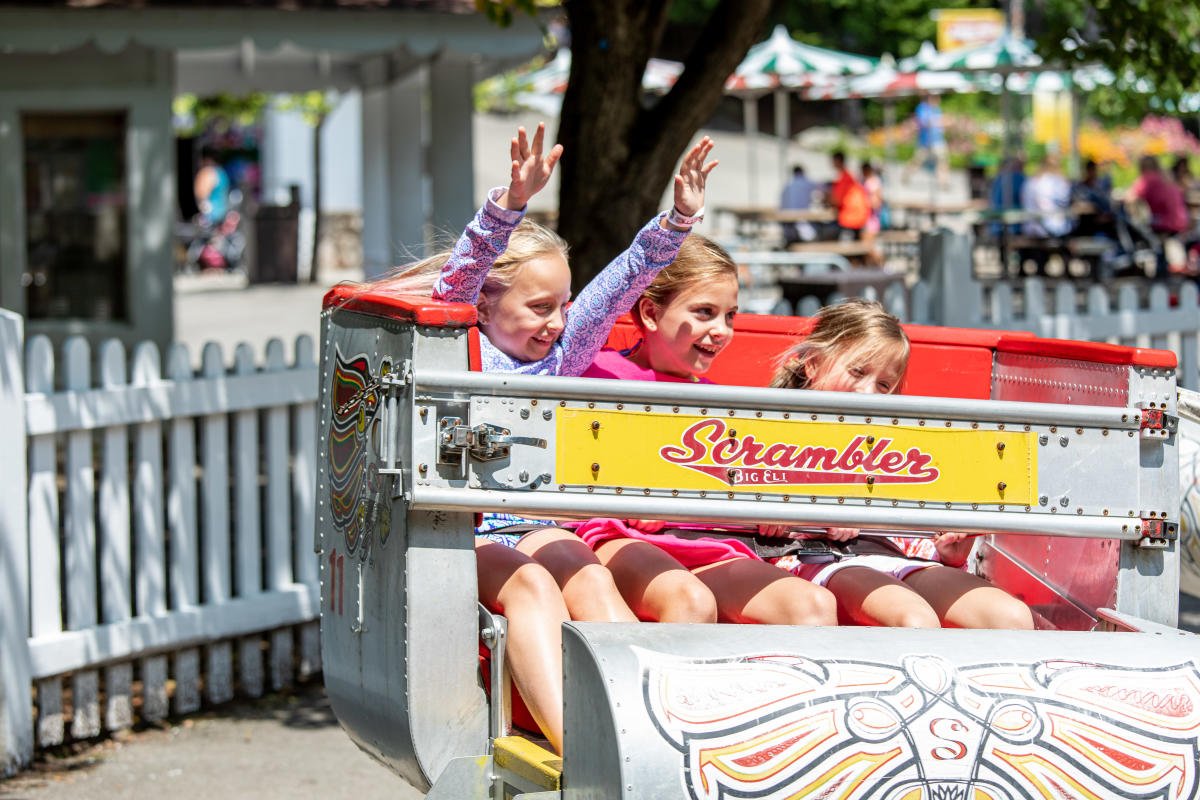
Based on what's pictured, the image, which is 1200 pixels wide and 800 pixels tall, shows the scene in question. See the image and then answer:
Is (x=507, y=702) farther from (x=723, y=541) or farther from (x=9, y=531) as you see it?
(x=9, y=531)

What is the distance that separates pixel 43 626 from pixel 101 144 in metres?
5.93

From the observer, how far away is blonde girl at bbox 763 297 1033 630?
305 cm

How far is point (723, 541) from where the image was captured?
3.34 m

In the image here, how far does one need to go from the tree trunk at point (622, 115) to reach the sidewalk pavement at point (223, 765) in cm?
203

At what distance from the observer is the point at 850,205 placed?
55.7ft

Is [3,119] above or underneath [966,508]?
above

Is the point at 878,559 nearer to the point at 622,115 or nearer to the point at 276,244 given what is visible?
the point at 622,115

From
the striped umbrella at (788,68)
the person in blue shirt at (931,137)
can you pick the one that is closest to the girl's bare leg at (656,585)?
the striped umbrella at (788,68)

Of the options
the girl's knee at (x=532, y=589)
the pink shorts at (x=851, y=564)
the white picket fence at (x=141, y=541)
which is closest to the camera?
the girl's knee at (x=532, y=589)

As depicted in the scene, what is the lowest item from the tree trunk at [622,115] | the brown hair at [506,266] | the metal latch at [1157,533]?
the metal latch at [1157,533]

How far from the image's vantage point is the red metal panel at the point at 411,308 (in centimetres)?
271

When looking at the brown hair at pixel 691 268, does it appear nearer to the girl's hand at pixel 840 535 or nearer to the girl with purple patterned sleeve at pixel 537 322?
the girl with purple patterned sleeve at pixel 537 322

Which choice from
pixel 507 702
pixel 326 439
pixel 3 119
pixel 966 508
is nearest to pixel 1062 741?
pixel 966 508

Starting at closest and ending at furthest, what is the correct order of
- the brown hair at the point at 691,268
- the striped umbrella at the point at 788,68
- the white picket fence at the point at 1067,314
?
the brown hair at the point at 691,268 < the white picket fence at the point at 1067,314 < the striped umbrella at the point at 788,68
